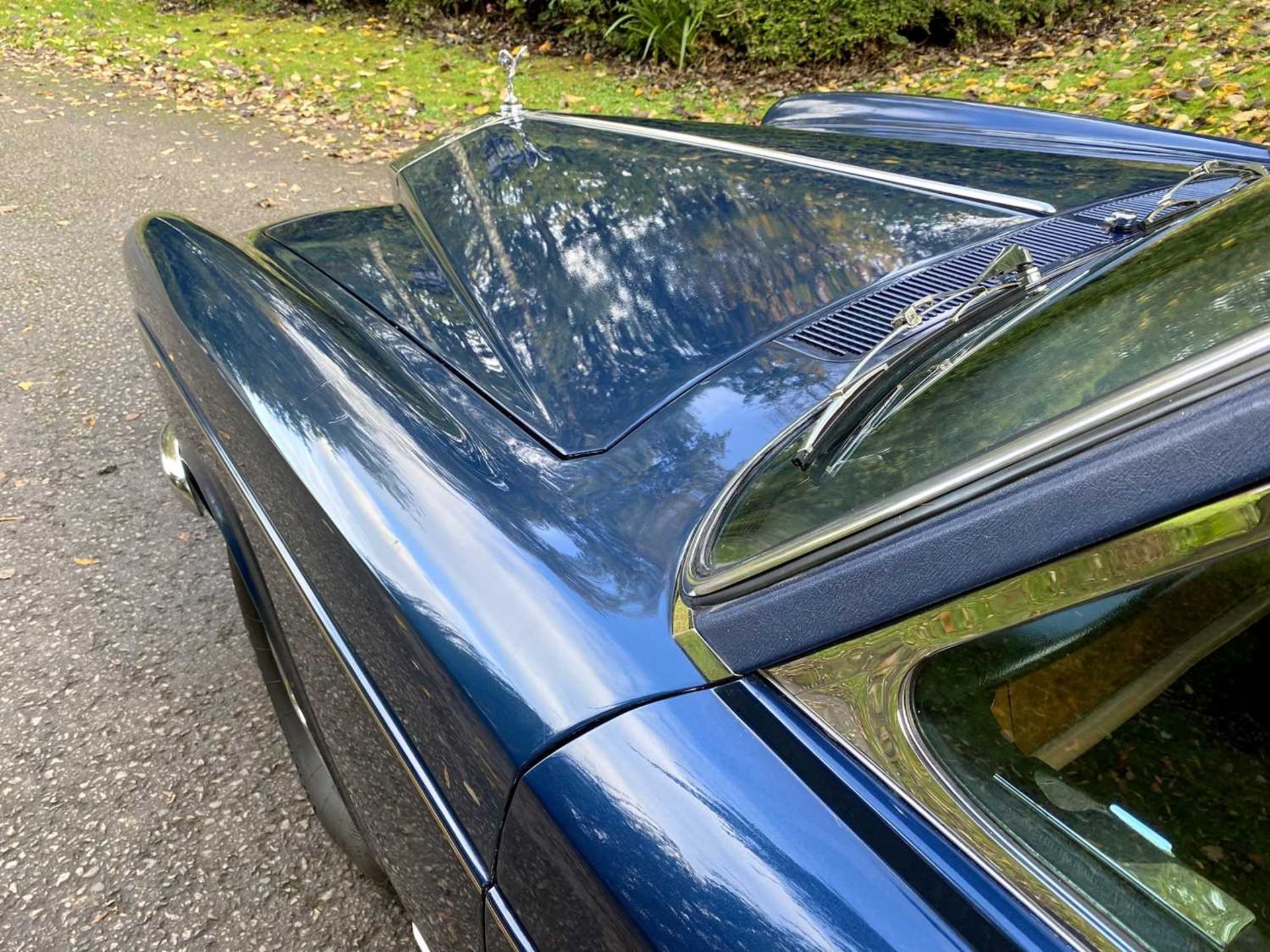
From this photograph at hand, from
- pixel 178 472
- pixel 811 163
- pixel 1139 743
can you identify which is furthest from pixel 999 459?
pixel 178 472

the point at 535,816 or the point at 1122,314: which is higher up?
the point at 1122,314

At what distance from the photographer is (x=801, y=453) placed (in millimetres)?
1189

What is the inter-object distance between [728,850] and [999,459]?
46 centimetres

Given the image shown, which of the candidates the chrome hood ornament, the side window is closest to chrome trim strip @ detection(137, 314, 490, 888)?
the side window

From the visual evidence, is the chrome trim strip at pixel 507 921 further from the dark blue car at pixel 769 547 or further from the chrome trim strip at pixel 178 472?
the chrome trim strip at pixel 178 472

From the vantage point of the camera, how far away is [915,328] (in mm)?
1373

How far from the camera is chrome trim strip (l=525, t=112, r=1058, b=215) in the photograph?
1.89 m

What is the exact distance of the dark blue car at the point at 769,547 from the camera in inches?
33.0

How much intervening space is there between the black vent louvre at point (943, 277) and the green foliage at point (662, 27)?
5.16 m

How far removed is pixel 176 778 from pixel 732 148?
6.42 ft

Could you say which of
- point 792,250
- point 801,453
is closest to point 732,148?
point 792,250

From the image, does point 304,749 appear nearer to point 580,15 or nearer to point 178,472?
point 178,472

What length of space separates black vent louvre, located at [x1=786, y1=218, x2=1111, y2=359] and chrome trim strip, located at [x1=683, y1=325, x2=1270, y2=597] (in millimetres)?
469

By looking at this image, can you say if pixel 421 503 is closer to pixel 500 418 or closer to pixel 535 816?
pixel 500 418
